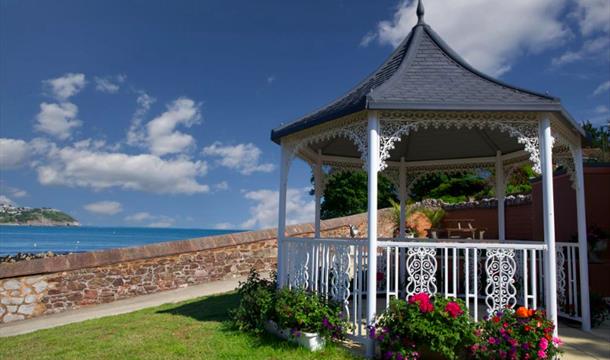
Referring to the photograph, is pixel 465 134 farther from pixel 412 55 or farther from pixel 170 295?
pixel 170 295

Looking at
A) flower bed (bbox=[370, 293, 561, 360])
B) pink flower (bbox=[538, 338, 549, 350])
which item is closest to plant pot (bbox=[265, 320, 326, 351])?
flower bed (bbox=[370, 293, 561, 360])

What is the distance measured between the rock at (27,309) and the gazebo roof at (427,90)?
621 centimetres

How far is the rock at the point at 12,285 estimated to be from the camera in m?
8.34

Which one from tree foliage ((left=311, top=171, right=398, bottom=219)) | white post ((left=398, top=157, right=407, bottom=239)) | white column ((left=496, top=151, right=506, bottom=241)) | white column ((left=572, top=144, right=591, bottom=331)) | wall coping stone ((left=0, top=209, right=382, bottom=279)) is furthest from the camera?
tree foliage ((left=311, top=171, right=398, bottom=219))

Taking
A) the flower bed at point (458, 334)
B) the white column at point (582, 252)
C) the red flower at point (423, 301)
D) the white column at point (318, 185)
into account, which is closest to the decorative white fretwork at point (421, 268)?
the red flower at point (423, 301)

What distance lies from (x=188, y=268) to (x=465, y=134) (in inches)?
268

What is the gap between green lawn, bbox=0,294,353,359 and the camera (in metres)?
4.63

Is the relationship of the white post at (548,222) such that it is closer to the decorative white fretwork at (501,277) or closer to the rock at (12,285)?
the decorative white fretwork at (501,277)

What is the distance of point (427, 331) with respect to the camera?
395 centimetres

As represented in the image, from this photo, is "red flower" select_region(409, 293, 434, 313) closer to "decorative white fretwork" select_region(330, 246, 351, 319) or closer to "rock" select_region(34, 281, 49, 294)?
"decorative white fretwork" select_region(330, 246, 351, 319)

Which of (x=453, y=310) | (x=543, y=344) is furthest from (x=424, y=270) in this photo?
(x=543, y=344)

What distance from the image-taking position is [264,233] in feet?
37.4

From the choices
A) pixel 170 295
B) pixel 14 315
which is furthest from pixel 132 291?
pixel 14 315

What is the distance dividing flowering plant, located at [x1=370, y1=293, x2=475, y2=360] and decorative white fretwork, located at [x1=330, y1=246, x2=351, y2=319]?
795 mm
